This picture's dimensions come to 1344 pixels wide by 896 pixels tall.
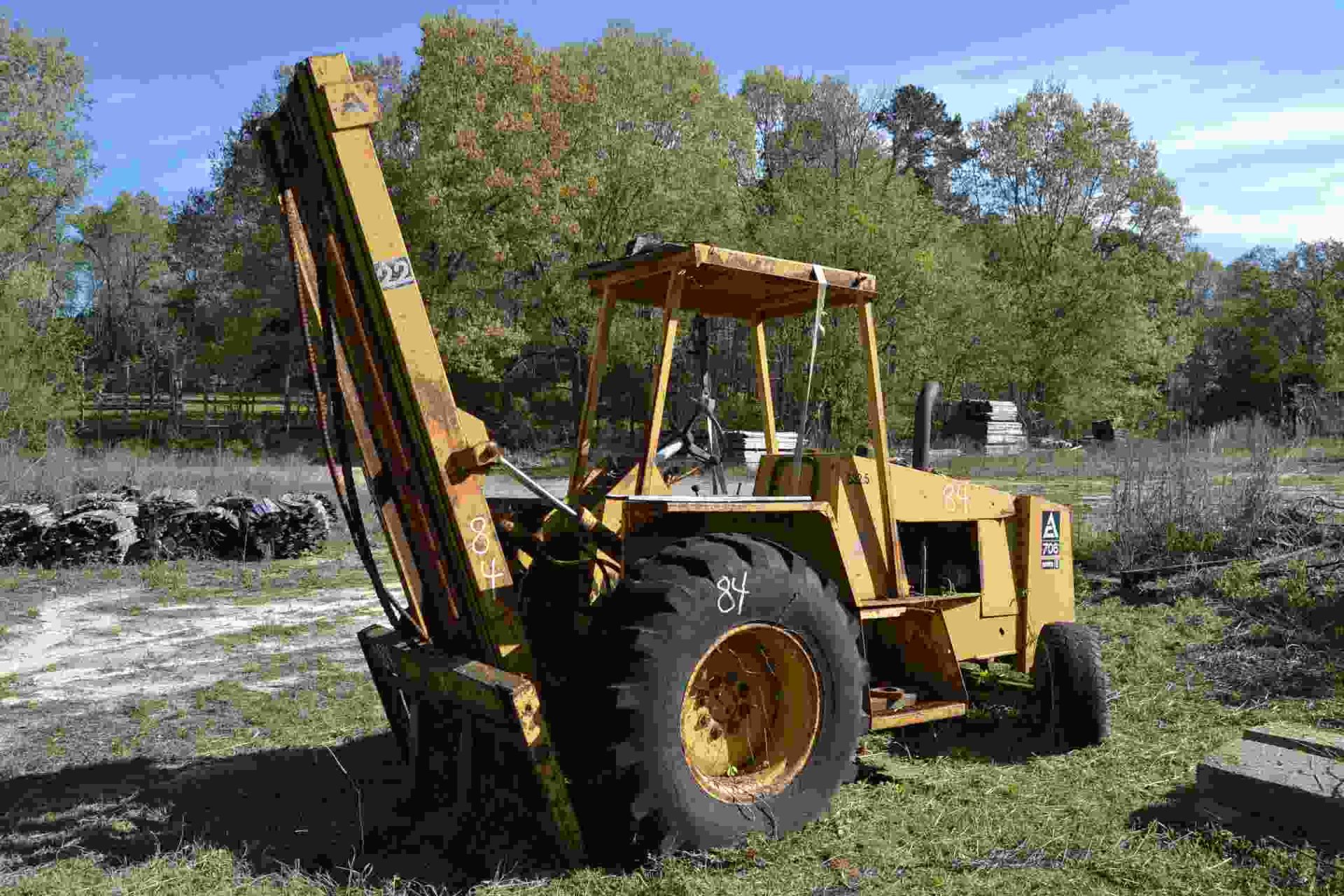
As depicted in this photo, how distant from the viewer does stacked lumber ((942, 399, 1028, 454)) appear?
33750mm

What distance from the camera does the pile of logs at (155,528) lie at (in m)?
13.3

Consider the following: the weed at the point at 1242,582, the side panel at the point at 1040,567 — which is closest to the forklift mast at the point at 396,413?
the side panel at the point at 1040,567

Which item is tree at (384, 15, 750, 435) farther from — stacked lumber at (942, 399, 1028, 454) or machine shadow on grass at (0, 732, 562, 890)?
machine shadow on grass at (0, 732, 562, 890)

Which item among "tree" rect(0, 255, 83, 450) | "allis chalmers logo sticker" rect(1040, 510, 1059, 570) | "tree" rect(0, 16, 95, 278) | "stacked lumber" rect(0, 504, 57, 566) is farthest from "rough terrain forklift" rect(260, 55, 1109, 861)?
"tree" rect(0, 16, 95, 278)

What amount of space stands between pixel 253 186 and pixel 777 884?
118 ft

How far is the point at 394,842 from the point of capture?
459 centimetres

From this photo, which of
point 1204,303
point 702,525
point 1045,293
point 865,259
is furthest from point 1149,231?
point 702,525

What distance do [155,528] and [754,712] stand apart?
37.8 feet

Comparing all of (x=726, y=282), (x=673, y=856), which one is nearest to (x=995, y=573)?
(x=726, y=282)

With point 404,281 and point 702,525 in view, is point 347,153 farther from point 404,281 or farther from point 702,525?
point 702,525

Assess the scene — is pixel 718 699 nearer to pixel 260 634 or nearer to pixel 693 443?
pixel 693 443

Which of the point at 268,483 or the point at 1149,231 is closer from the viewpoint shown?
the point at 268,483

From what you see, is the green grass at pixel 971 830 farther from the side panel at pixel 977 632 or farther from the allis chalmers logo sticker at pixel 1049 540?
the allis chalmers logo sticker at pixel 1049 540

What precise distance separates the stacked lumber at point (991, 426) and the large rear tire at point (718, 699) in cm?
2978
